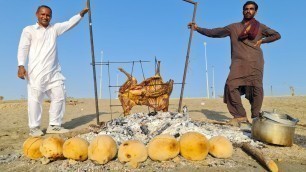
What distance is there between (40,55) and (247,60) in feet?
13.5

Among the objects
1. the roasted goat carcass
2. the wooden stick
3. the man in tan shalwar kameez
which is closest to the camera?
the wooden stick

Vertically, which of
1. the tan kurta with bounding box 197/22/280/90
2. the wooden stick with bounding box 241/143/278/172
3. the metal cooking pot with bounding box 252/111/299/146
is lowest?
the wooden stick with bounding box 241/143/278/172

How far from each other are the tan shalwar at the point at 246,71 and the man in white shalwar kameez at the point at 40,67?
349 centimetres

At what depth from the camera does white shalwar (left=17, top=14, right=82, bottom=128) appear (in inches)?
245

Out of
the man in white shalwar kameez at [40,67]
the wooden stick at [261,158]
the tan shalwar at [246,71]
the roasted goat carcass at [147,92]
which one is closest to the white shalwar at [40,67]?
the man in white shalwar kameez at [40,67]

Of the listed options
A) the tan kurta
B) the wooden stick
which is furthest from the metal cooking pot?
the tan kurta

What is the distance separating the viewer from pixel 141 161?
3.88 m

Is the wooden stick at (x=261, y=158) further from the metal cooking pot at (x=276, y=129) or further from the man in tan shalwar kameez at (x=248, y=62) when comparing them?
the man in tan shalwar kameez at (x=248, y=62)

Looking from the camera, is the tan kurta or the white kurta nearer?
the white kurta

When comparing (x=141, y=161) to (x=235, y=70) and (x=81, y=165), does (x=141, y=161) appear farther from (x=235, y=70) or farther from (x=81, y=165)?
(x=235, y=70)

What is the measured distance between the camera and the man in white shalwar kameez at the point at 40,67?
6227 mm

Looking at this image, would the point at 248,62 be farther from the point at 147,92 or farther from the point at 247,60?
the point at 147,92

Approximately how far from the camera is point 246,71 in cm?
692

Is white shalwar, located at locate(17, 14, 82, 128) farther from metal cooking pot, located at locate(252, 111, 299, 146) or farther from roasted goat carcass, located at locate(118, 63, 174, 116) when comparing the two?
metal cooking pot, located at locate(252, 111, 299, 146)
